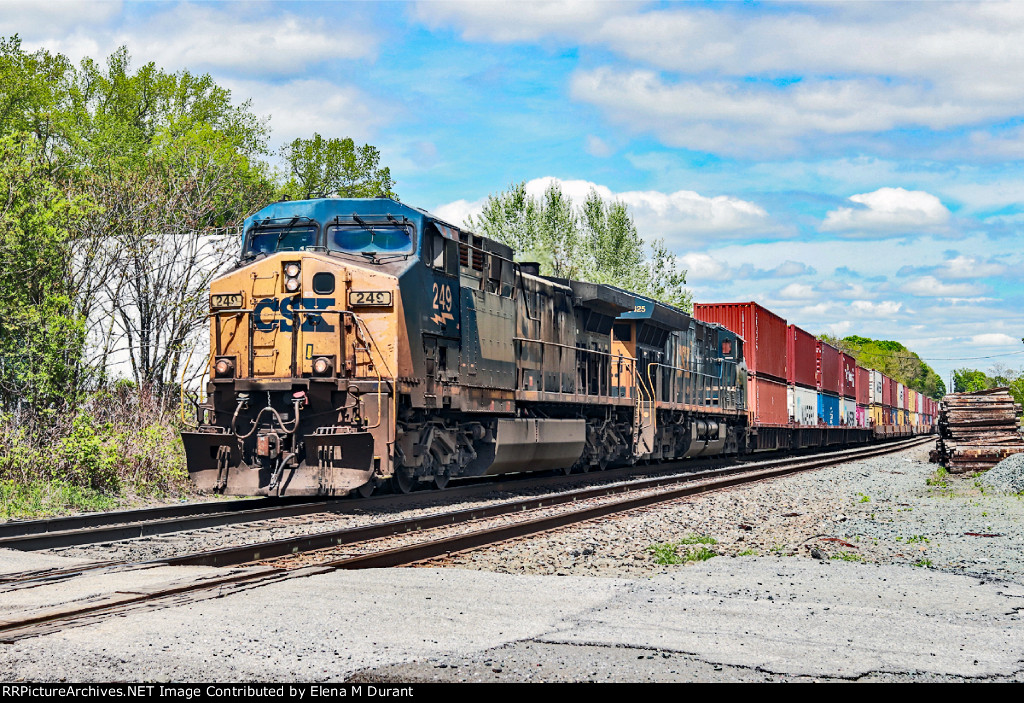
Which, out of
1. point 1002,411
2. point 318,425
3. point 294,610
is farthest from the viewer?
point 1002,411

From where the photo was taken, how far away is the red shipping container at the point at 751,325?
29.2m

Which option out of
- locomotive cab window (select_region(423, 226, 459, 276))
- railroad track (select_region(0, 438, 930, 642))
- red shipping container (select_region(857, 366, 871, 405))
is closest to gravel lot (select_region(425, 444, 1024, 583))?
railroad track (select_region(0, 438, 930, 642))

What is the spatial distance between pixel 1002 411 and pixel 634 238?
84.2ft

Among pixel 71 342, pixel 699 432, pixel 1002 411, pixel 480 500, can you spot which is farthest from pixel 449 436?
pixel 1002 411

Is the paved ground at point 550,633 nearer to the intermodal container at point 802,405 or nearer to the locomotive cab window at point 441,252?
the locomotive cab window at point 441,252

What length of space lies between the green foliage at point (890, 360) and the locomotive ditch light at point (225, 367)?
347 feet

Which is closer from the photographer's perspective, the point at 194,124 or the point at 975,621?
the point at 975,621

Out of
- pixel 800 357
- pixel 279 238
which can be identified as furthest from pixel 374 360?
pixel 800 357

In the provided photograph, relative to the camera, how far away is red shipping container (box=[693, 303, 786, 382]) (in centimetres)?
2917

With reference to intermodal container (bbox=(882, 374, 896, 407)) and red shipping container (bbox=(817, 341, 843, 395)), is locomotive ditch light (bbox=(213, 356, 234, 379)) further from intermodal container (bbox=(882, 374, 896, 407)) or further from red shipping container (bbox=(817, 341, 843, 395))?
intermodal container (bbox=(882, 374, 896, 407))

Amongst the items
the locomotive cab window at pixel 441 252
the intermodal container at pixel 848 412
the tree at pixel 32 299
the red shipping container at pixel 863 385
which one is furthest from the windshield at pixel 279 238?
the red shipping container at pixel 863 385

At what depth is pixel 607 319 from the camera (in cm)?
1983

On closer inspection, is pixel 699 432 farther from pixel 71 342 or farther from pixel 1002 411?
pixel 71 342

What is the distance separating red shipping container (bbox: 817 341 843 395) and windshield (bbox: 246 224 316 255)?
29191 mm
